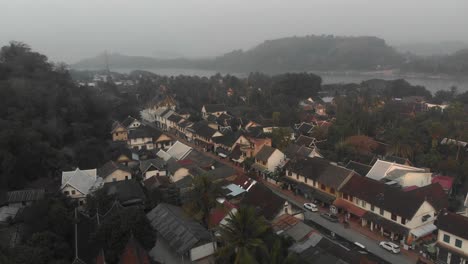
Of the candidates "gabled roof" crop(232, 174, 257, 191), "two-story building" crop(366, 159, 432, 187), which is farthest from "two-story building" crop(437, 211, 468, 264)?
"gabled roof" crop(232, 174, 257, 191)

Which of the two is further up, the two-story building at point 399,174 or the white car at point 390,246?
the two-story building at point 399,174

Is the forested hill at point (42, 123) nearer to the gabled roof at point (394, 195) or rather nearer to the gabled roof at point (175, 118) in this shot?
the gabled roof at point (175, 118)

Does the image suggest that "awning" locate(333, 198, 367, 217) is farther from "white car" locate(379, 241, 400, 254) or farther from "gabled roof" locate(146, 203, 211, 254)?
"gabled roof" locate(146, 203, 211, 254)

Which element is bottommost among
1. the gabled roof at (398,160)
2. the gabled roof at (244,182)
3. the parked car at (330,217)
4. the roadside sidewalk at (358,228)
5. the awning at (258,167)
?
the roadside sidewalk at (358,228)

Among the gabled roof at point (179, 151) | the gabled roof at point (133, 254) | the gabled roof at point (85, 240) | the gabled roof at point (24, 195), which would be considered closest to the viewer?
the gabled roof at point (133, 254)

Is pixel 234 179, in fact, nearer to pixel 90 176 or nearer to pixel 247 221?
pixel 90 176

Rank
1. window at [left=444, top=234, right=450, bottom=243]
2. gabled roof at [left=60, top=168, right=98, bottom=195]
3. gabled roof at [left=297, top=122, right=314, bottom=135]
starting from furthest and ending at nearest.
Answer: gabled roof at [left=297, top=122, right=314, bottom=135] → gabled roof at [left=60, top=168, right=98, bottom=195] → window at [left=444, top=234, right=450, bottom=243]

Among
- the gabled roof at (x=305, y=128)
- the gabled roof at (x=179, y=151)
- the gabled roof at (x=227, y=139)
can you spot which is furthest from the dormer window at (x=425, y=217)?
the gabled roof at (x=305, y=128)
